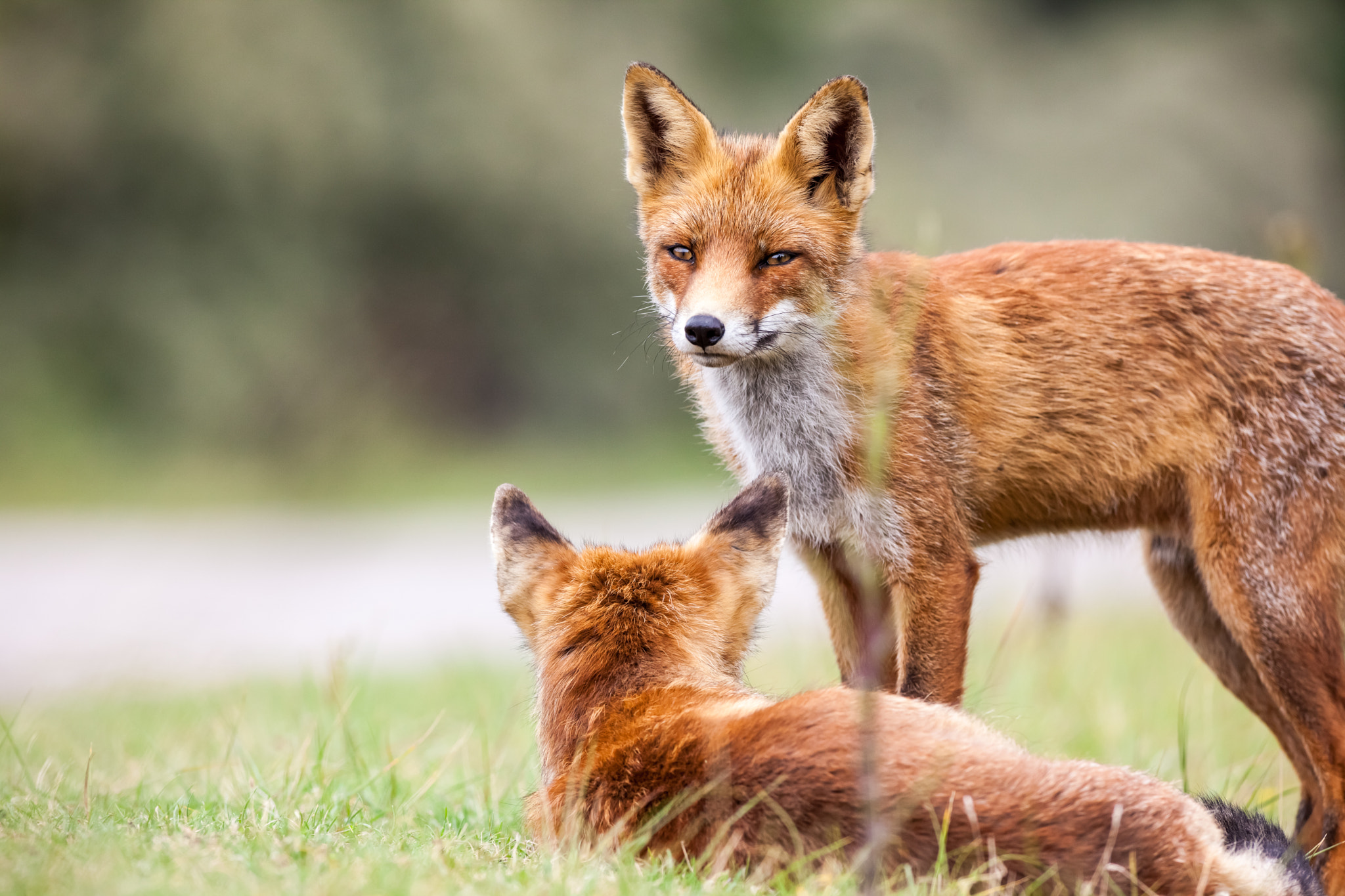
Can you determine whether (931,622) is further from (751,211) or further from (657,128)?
(657,128)

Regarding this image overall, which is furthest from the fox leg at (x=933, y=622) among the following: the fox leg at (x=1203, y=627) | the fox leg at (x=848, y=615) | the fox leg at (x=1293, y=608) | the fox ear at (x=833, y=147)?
the fox ear at (x=833, y=147)

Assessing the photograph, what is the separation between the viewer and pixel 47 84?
17.0m

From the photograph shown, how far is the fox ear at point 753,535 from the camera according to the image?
11.7 feet

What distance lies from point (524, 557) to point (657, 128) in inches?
72.1

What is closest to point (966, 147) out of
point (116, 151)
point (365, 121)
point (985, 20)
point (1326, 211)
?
point (985, 20)

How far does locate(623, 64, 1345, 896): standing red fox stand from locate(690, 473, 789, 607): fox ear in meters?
0.59

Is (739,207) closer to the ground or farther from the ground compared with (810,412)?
farther from the ground

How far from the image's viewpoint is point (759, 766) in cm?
292

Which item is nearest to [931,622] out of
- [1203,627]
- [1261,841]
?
[1261,841]

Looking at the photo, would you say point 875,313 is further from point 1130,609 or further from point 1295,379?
point 1130,609

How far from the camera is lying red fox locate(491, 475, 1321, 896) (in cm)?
285

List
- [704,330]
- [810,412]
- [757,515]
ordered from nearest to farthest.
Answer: [757,515]
[704,330]
[810,412]

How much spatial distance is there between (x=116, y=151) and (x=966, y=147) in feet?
46.5

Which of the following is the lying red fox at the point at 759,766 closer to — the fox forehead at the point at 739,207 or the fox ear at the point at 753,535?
the fox ear at the point at 753,535
